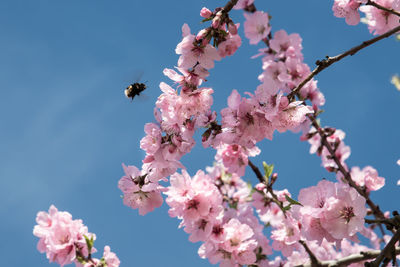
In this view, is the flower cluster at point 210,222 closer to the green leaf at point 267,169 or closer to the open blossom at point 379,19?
the green leaf at point 267,169

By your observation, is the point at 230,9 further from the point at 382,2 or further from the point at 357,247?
the point at 357,247

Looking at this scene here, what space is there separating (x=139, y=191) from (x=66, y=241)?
1.03m

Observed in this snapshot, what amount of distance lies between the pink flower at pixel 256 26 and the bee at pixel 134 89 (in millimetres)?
1872

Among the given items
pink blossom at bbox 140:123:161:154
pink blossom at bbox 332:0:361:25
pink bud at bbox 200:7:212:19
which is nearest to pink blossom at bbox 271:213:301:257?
pink blossom at bbox 140:123:161:154

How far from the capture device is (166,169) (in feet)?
9.96

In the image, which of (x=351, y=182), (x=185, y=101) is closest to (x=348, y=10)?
(x=351, y=182)

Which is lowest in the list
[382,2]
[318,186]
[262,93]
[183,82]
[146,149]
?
[318,186]

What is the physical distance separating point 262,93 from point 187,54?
637mm

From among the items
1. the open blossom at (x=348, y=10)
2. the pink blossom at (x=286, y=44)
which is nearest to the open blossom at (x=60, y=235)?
the open blossom at (x=348, y=10)

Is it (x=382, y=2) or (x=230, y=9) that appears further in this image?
(x=382, y=2)

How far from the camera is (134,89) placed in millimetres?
4449

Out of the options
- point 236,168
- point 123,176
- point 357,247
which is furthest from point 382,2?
point 357,247

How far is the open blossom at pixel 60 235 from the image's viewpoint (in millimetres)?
3467

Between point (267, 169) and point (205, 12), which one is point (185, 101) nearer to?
point (205, 12)
